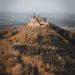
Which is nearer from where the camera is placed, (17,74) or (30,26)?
(17,74)

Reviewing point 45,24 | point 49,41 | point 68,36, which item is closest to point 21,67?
point 49,41

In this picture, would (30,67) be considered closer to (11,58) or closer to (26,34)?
(11,58)

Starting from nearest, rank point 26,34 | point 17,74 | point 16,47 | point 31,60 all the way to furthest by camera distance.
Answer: point 17,74 → point 31,60 → point 16,47 → point 26,34

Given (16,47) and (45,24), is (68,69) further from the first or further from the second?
(45,24)

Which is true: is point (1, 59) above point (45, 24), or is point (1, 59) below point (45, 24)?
below

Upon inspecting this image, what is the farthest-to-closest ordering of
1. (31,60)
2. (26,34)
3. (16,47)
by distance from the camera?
(26,34) → (16,47) → (31,60)

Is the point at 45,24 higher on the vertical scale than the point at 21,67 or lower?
higher

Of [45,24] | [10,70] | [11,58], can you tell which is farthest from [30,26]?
[10,70]

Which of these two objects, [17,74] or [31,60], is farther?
[31,60]

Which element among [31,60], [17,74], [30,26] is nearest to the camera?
[17,74]
